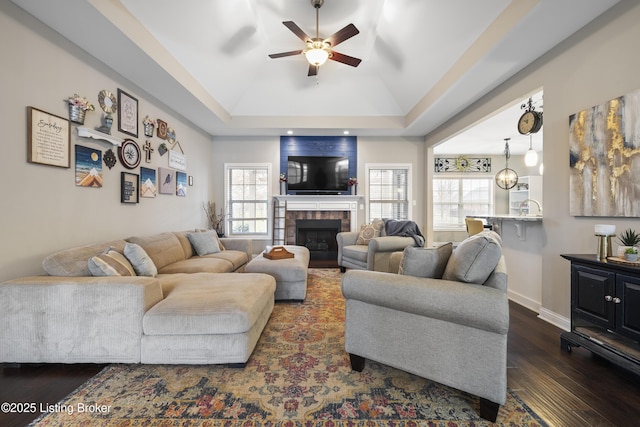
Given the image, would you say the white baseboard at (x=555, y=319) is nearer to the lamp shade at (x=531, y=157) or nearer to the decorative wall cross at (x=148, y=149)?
the lamp shade at (x=531, y=157)

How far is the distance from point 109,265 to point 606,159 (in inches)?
165

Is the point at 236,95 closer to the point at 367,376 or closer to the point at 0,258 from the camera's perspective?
the point at 0,258

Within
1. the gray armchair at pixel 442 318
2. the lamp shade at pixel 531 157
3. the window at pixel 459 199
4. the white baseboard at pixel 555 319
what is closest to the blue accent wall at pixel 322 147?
the lamp shade at pixel 531 157

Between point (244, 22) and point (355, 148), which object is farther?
point (355, 148)

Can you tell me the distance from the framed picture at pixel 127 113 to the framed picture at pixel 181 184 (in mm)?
1155

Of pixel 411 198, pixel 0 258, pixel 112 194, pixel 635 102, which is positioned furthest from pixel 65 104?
pixel 411 198

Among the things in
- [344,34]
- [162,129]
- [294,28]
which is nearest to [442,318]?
[344,34]

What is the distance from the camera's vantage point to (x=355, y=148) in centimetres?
616

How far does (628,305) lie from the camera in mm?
1817

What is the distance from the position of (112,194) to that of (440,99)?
4614 mm

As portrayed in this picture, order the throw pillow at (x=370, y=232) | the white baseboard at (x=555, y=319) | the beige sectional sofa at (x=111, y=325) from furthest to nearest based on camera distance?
the throw pillow at (x=370, y=232) < the white baseboard at (x=555, y=319) < the beige sectional sofa at (x=111, y=325)

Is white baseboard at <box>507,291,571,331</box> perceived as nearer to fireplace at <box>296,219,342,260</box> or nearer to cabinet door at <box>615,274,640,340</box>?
cabinet door at <box>615,274,640,340</box>

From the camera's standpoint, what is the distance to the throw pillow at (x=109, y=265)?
215 centimetres

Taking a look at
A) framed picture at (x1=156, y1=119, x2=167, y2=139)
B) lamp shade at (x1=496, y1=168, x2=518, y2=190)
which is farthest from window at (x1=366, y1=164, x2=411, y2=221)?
framed picture at (x1=156, y1=119, x2=167, y2=139)
